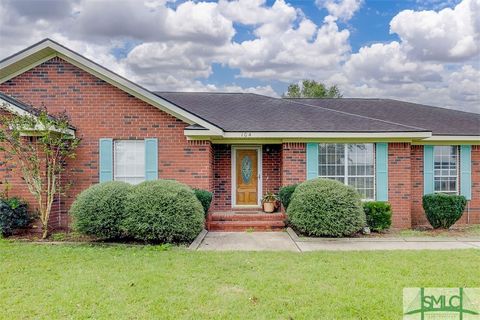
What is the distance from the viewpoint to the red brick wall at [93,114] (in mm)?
10969

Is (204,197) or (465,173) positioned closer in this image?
(204,197)

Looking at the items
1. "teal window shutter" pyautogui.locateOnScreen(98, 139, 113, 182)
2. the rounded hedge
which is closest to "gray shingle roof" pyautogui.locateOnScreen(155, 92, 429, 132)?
the rounded hedge

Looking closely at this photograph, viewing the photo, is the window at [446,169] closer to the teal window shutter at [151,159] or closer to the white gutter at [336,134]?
the white gutter at [336,134]

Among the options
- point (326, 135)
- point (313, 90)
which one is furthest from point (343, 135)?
point (313, 90)

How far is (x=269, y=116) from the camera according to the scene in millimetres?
13102

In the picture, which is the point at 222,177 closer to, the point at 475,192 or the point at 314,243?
the point at 314,243

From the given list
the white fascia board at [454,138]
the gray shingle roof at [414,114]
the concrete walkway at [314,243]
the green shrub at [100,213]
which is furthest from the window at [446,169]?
the green shrub at [100,213]

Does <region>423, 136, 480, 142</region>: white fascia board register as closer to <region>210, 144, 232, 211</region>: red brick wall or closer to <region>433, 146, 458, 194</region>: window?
<region>433, 146, 458, 194</region>: window

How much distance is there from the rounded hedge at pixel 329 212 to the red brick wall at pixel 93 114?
10.5 ft

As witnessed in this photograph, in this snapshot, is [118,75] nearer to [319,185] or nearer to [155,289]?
[319,185]

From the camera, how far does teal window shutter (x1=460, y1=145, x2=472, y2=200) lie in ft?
41.8

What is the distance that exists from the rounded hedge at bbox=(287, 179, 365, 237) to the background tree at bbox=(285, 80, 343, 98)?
1459 inches

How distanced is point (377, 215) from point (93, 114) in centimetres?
895

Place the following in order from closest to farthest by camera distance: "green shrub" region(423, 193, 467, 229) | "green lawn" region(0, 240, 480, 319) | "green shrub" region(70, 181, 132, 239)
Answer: "green lawn" region(0, 240, 480, 319) → "green shrub" region(70, 181, 132, 239) → "green shrub" region(423, 193, 467, 229)
